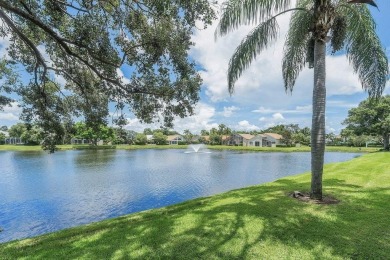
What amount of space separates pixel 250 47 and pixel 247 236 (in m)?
5.99

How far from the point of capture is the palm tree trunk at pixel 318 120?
7.22 metres

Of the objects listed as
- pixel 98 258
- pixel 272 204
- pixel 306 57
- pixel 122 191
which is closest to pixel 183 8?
pixel 306 57

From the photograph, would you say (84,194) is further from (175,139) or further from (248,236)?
(175,139)

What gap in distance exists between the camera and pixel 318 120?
7227 mm

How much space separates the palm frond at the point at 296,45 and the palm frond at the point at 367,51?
1.21 m

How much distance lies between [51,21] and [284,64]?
8485mm

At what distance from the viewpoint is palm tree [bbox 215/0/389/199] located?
7242 millimetres

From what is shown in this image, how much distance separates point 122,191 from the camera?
18.3 meters

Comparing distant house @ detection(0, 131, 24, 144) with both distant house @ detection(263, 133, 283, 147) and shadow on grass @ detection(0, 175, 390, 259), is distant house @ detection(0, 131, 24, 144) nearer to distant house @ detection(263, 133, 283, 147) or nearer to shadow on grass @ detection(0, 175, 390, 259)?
distant house @ detection(263, 133, 283, 147)

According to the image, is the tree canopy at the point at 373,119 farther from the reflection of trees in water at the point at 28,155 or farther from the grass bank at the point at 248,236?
the reflection of trees in water at the point at 28,155

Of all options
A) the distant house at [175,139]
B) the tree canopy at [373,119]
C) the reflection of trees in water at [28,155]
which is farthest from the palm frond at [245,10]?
the distant house at [175,139]

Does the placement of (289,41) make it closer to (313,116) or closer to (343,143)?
(313,116)

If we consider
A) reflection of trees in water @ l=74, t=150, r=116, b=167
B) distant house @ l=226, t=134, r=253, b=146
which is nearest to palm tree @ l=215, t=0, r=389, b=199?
reflection of trees in water @ l=74, t=150, r=116, b=167

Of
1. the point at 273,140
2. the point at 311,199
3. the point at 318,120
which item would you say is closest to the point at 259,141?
the point at 273,140
